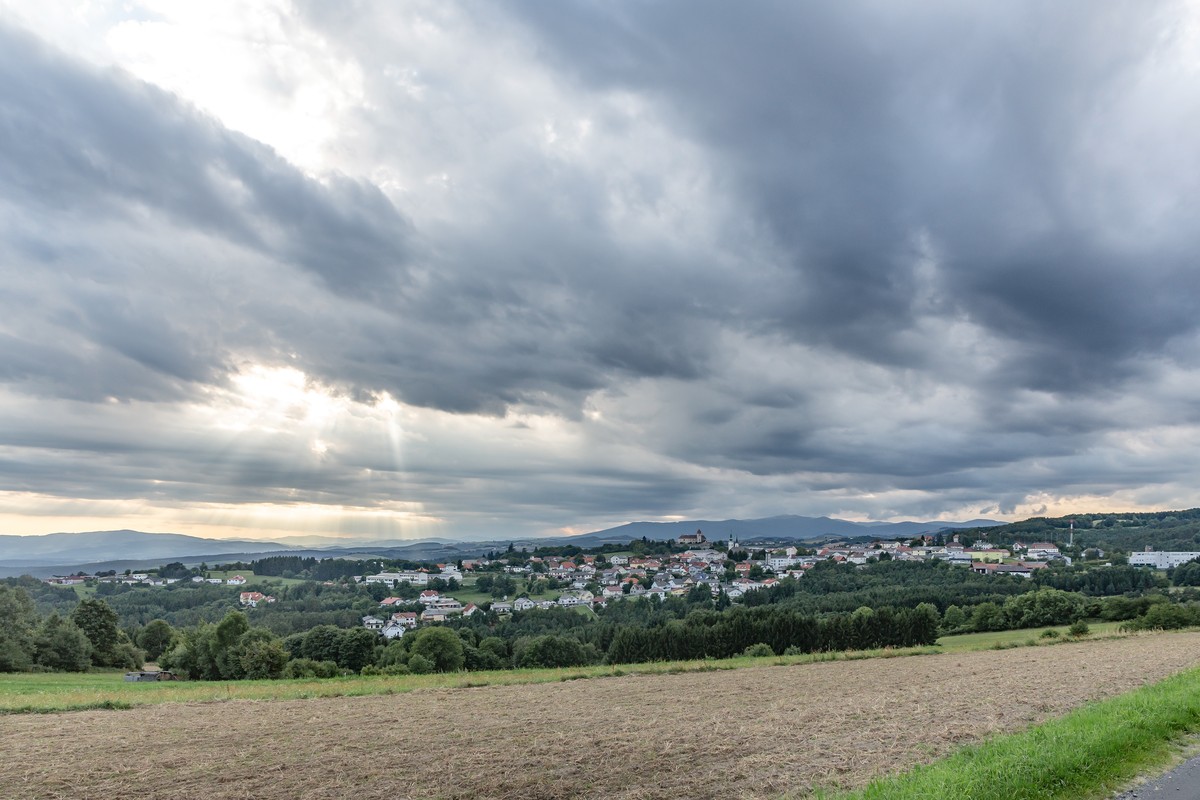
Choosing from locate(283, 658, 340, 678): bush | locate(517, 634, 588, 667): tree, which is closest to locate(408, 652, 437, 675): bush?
locate(283, 658, 340, 678): bush

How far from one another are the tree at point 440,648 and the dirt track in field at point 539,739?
41384mm

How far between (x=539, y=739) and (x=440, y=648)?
5402 cm

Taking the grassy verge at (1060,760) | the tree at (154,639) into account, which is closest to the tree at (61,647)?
the tree at (154,639)

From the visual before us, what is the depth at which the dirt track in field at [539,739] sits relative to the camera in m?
11.0

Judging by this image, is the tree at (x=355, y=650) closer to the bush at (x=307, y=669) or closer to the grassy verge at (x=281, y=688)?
the bush at (x=307, y=669)

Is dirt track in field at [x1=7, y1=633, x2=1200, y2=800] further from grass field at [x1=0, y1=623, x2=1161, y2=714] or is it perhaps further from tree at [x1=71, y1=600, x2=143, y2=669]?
tree at [x1=71, y1=600, x2=143, y2=669]

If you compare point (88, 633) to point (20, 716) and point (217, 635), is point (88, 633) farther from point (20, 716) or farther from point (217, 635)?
point (20, 716)

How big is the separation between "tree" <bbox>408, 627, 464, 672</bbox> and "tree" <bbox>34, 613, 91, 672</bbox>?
26876mm

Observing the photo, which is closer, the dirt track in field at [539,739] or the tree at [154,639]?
the dirt track in field at [539,739]

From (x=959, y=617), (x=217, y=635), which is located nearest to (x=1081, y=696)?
(x=217, y=635)

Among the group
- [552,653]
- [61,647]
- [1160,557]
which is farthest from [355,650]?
[1160,557]

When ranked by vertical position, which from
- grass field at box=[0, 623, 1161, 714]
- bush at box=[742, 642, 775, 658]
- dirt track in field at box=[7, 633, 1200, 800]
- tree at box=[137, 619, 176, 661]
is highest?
dirt track in field at box=[7, 633, 1200, 800]

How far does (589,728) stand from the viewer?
623 inches

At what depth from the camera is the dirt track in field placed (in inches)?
432
